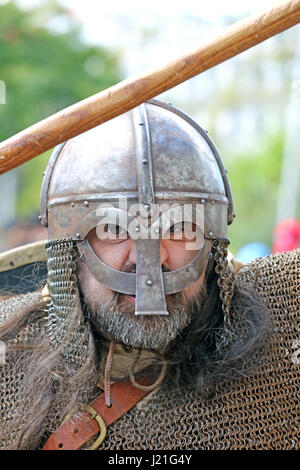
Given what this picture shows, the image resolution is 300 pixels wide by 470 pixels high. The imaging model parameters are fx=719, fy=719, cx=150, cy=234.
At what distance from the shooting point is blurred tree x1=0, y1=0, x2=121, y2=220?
14570 mm

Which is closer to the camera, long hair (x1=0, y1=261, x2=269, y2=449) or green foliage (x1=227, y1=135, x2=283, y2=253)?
long hair (x1=0, y1=261, x2=269, y2=449)

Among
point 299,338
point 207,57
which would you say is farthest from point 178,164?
point 299,338

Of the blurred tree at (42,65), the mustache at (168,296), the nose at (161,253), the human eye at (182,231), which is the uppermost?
the blurred tree at (42,65)

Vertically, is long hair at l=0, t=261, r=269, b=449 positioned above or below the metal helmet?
below

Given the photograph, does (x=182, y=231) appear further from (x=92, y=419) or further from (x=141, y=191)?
(x=92, y=419)

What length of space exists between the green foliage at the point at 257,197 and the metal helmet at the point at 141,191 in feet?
50.7

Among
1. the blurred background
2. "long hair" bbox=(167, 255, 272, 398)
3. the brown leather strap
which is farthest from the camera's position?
the blurred background

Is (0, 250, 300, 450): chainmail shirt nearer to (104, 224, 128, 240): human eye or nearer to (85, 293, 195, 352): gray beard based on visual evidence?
(85, 293, 195, 352): gray beard

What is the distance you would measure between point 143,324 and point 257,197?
1816cm

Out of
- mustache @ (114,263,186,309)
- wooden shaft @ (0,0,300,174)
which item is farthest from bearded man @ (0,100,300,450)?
wooden shaft @ (0,0,300,174)

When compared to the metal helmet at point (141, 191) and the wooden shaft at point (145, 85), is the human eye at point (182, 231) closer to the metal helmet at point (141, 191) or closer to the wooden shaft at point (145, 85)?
the metal helmet at point (141, 191)

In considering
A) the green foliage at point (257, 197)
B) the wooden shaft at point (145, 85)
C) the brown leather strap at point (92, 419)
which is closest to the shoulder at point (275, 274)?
the brown leather strap at point (92, 419)

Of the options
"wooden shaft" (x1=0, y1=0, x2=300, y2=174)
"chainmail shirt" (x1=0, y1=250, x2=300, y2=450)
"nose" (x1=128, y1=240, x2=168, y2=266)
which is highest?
"wooden shaft" (x1=0, y1=0, x2=300, y2=174)

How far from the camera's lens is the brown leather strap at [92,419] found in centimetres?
310
